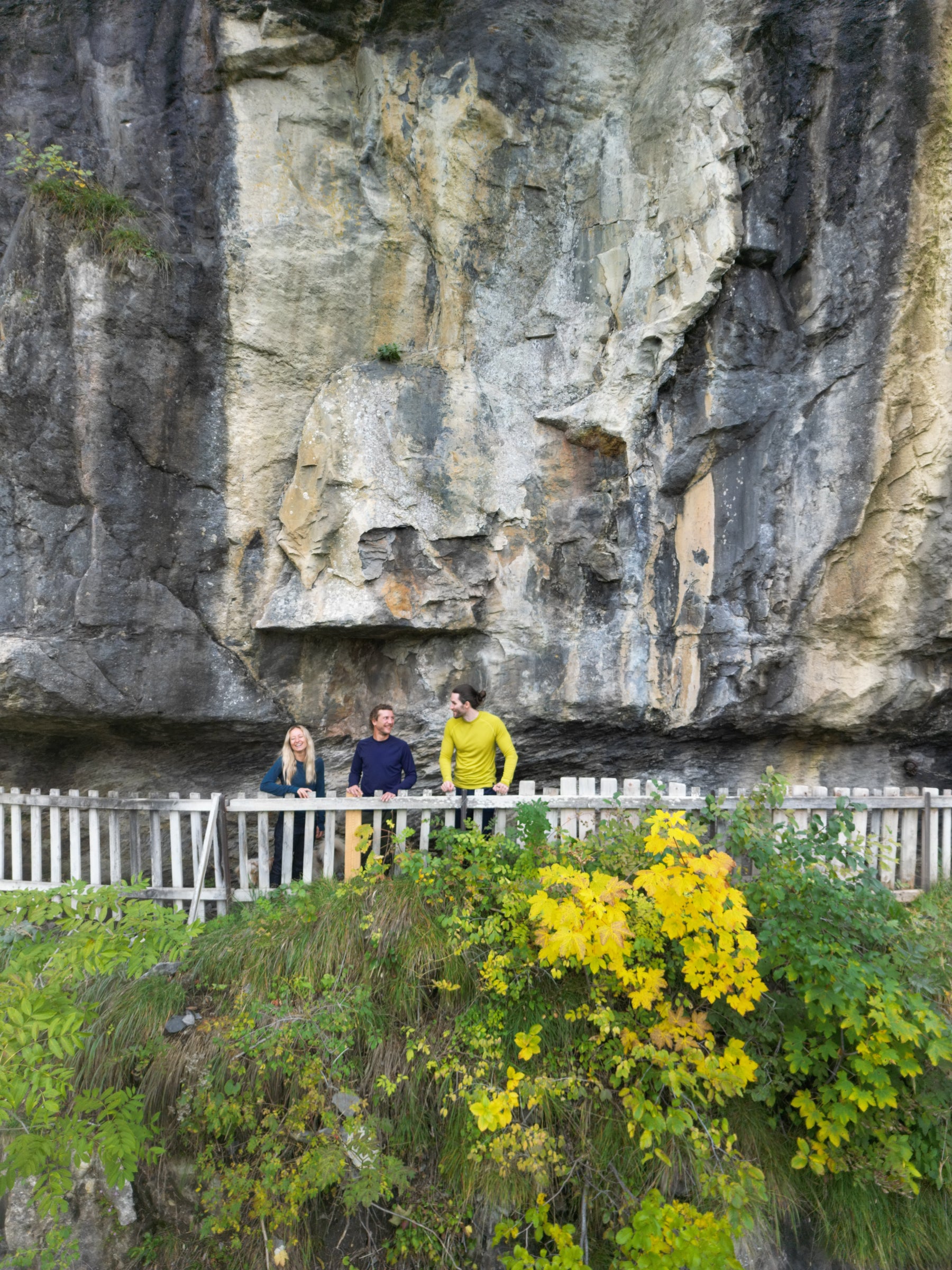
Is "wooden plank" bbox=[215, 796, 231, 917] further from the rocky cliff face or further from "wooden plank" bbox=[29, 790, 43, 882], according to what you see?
"wooden plank" bbox=[29, 790, 43, 882]

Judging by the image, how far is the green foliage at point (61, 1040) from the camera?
263 centimetres

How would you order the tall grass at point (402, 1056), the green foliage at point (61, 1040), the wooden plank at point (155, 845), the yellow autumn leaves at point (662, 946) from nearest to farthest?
the green foliage at point (61, 1040) < the yellow autumn leaves at point (662, 946) < the tall grass at point (402, 1056) < the wooden plank at point (155, 845)

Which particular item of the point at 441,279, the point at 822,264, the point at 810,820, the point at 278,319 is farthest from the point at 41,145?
the point at 810,820

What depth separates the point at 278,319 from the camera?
232 inches

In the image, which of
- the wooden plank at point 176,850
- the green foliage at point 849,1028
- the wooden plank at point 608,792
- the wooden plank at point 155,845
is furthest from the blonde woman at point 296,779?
the green foliage at point 849,1028

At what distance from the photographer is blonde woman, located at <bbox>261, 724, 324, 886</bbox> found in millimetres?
5125

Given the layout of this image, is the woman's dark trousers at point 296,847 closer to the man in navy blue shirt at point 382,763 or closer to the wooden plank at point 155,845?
the man in navy blue shirt at point 382,763

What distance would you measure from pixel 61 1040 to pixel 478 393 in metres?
5.15

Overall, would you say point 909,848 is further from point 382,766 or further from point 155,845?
point 155,845

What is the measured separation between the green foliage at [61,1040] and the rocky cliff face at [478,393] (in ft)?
9.21

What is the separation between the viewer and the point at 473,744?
504 cm

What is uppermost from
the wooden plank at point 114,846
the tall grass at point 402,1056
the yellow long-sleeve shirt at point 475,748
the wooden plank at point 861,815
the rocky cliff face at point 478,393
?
the rocky cliff face at point 478,393

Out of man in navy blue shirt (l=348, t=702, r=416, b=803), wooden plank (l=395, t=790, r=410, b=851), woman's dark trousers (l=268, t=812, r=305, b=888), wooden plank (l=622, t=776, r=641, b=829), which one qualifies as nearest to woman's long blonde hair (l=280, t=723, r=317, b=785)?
woman's dark trousers (l=268, t=812, r=305, b=888)

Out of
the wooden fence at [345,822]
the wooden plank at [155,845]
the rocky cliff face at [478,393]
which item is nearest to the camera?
the wooden fence at [345,822]
